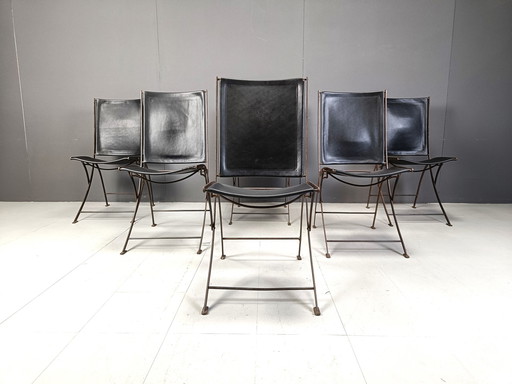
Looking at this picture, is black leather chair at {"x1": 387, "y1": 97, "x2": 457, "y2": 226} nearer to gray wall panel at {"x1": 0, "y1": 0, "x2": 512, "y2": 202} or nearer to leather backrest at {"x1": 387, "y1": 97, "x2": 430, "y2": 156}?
leather backrest at {"x1": 387, "y1": 97, "x2": 430, "y2": 156}

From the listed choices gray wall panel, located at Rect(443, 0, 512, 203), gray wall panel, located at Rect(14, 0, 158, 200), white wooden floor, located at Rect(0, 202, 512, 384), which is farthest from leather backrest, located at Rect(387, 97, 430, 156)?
gray wall panel, located at Rect(14, 0, 158, 200)

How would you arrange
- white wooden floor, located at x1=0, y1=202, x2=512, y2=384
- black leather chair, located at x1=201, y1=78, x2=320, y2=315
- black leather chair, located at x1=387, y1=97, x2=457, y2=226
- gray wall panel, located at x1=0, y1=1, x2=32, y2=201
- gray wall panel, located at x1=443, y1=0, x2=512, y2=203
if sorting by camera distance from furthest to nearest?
gray wall panel, located at x1=0, y1=1, x2=32, y2=201, gray wall panel, located at x1=443, y1=0, x2=512, y2=203, black leather chair, located at x1=387, y1=97, x2=457, y2=226, black leather chair, located at x1=201, y1=78, x2=320, y2=315, white wooden floor, located at x1=0, y1=202, x2=512, y2=384

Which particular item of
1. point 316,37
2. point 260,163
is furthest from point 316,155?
point 260,163

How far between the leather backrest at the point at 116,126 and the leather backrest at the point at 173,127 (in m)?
0.66

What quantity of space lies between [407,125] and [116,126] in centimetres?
282

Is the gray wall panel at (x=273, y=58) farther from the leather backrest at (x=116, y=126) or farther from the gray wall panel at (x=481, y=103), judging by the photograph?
the leather backrest at (x=116, y=126)

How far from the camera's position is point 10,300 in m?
1.64

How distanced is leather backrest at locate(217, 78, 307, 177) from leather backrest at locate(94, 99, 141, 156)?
1.38 metres

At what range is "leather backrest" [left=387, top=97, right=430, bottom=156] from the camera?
3.12 metres

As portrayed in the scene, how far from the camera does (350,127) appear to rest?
262cm

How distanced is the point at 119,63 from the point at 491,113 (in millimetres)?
3923

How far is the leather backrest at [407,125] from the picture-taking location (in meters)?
3.12

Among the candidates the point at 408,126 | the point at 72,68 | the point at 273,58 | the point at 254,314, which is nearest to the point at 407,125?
the point at 408,126

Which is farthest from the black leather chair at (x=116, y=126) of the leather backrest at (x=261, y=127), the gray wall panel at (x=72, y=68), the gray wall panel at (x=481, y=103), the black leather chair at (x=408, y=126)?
the gray wall panel at (x=481, y=103)
